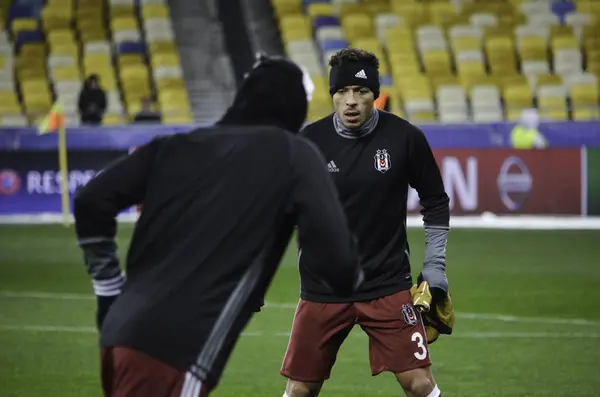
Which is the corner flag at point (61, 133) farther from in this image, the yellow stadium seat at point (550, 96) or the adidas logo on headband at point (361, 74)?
the adidas logo on headband at point (361, 74)

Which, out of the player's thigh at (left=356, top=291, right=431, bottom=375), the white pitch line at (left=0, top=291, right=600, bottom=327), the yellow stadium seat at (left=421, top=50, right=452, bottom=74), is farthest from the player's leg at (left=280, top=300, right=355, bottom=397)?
the yellow stadium seat at (left=421, top=50, right=452, bottom=74)

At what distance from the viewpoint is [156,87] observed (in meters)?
28.7

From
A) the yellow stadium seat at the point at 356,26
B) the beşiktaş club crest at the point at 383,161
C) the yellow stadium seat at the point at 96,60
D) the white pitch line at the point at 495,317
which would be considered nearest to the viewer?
the beşiktaş club crest at the point at 383,161

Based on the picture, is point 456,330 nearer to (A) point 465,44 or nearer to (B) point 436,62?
(B) point 436,62

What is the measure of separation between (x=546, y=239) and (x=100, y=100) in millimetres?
9681

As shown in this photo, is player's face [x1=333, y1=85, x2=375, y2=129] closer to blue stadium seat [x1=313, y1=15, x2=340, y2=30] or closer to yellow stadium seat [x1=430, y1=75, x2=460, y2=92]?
yellow stadium seat [x1=430, y1=75, x2=460, y2=92]

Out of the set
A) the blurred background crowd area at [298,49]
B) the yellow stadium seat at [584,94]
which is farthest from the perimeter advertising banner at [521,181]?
the yellow stadium seat at [584,94]

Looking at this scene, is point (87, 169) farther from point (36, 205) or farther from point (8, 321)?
point (8, 321)

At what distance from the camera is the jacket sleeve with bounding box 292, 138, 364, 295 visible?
4215 mm

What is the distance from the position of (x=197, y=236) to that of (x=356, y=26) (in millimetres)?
26353

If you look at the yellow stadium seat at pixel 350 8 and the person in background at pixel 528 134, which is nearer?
the person in background at pixel 528 134

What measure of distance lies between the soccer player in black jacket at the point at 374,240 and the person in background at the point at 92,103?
1845 cm

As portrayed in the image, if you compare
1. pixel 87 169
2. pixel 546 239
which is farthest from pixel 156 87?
pixel 546 239

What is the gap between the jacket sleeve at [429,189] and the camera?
21.6 ft
